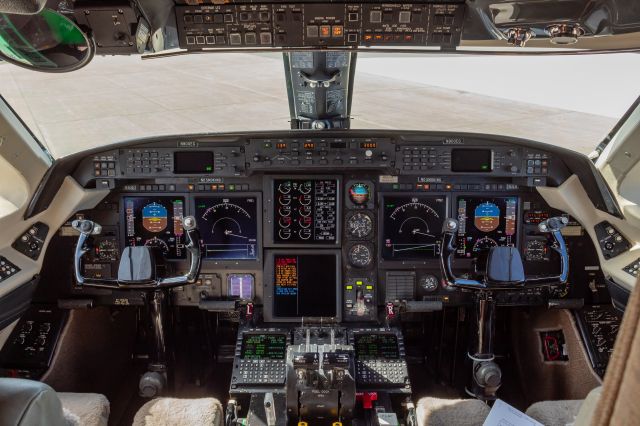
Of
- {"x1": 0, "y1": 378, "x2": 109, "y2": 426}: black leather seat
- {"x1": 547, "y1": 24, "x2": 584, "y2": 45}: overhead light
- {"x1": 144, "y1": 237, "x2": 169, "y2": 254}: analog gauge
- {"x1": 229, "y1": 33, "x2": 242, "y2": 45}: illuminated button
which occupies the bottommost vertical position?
{"x1": 0, "y1": 378, "x2": 109, "y2": 426}: black leather seat

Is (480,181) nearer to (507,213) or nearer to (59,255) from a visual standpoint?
(507,213)

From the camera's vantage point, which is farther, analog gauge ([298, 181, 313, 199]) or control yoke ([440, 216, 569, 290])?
analog gauge ([298, 181, 313, 199])

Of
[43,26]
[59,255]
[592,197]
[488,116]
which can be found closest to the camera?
[43,26]

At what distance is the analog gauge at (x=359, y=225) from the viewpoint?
3.58m

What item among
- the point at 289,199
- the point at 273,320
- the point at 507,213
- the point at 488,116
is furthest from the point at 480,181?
the point at 488,116

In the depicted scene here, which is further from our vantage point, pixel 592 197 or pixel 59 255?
pixel 59 255

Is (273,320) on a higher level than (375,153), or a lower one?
lower

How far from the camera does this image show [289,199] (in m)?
3.56

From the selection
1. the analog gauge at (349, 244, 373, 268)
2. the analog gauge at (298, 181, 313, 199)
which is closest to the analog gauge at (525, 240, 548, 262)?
the analog gauge at (349, 244, 373, 268)

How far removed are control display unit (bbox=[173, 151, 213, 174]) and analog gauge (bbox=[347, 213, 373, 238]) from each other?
837 mm

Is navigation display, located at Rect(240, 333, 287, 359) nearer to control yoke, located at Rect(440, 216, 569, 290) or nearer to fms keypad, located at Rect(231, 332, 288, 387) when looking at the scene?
fms keypad, located at Rect(231, 332, 288, 387)

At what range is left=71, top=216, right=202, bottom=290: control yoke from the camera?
3.12m

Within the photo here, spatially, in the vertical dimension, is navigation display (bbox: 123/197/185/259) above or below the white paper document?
above

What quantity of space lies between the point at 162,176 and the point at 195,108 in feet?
30.0
